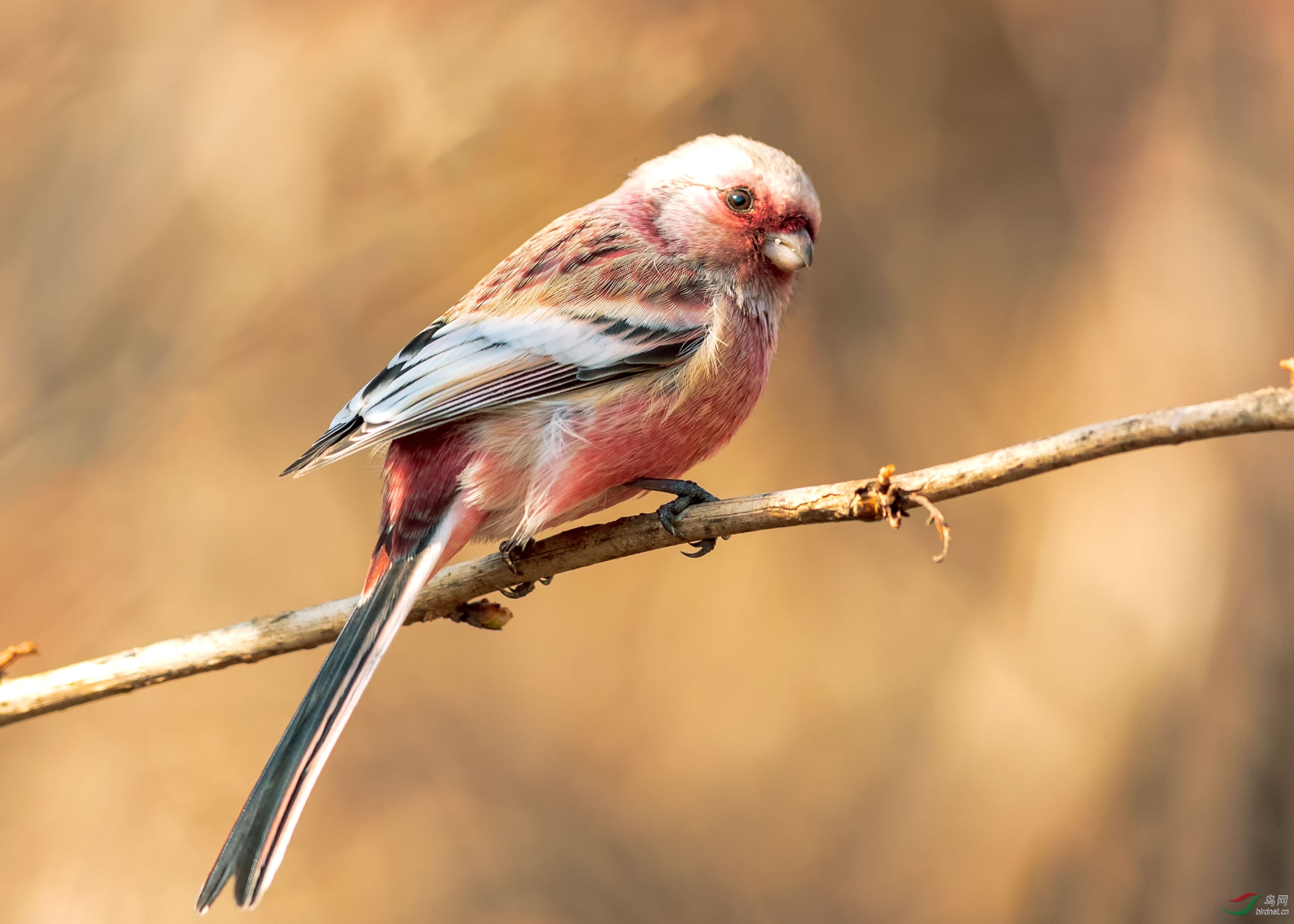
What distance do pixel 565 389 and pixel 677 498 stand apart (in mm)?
434

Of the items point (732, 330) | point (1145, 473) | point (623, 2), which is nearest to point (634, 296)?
point (732, 330)

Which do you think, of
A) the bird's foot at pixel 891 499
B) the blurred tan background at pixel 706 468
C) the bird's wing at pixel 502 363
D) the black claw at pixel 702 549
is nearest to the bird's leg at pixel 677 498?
the black claw at pixel 702 549

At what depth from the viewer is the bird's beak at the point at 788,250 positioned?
3383 mm

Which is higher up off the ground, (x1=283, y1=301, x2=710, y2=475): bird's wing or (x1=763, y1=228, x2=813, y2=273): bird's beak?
(x1=763, y1=228, x2=813, y2=273): bird's beak

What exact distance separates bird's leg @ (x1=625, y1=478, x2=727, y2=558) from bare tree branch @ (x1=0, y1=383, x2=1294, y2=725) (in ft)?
0.10

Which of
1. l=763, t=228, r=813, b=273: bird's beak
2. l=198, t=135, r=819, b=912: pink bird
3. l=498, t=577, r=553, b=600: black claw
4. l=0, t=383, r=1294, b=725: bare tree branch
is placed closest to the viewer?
l=0, t=383, r=1294, b=725: bare tree branch

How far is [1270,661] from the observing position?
5008 millimetres

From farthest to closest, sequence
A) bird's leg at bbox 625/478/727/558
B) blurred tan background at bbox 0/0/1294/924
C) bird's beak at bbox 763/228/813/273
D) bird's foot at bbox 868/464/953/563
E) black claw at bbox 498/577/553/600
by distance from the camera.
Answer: blurred tan background at bbox 0/0/1294/924 < bird's beak at bbox 763/228/813/273 < black claw at bbox 498/577/553/600 < bird's leg at bbox 625/478/727/558 < bird's foot at bbox 868/464/953/563

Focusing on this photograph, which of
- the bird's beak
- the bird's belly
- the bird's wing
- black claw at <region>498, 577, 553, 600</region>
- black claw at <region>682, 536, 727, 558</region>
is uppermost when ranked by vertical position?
the bird's beak

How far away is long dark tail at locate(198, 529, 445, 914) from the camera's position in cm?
241

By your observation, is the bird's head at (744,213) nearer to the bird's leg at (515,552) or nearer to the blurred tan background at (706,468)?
the bird's leg at (515,552)

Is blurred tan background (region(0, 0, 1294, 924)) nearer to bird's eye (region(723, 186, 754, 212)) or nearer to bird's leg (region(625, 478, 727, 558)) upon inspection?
bird's eye (region(723, 186, 754, 212))

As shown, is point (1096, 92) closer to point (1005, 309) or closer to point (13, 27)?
point (1005, 309)

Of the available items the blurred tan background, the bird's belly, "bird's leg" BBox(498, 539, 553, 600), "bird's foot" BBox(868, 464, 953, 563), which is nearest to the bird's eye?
the bird's belly
